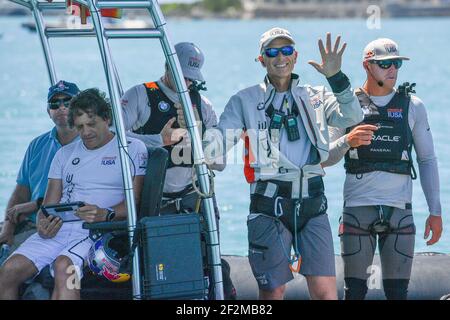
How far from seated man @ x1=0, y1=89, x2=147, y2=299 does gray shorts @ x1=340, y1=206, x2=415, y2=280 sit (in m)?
1.20

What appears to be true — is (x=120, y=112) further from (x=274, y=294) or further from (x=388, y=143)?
(x=388, y=143)

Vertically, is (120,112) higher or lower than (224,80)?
higher

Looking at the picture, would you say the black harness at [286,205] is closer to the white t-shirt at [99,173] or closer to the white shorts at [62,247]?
the white t-shirt at [99,173]

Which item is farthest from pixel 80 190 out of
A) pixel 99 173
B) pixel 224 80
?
pixel 224 80

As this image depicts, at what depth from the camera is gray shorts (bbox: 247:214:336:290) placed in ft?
17.7

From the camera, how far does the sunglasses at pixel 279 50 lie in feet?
17.7

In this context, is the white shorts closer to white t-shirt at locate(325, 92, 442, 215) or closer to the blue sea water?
white t-shirt at locate(325, 92, 442, 215)

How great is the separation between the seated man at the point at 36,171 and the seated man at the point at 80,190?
49 cm

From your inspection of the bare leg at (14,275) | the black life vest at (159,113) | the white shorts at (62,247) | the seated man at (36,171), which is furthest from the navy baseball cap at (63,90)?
the bare leg at (14,275)

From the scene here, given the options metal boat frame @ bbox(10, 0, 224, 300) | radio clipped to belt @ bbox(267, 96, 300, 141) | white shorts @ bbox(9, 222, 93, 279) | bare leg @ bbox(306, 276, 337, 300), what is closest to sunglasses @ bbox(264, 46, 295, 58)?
radio clipped to belt @ bbox(267, 96, 300, 141)

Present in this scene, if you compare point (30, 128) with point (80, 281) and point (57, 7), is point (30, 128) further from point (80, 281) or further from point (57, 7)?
point (80, 281)

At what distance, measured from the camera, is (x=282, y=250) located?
541cm

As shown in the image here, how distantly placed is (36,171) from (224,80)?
1197 inches

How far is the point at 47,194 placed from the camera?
19.0 feet
